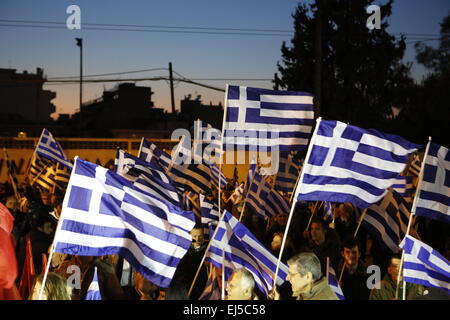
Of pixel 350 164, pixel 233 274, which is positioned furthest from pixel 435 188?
pixel 233 274

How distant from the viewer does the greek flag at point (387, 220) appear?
9289mm

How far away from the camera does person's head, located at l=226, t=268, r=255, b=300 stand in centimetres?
541

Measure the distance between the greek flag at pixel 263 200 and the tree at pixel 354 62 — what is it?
75.7 feet

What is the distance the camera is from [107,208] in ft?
19.6

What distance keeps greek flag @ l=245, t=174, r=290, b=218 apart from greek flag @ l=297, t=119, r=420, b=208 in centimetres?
342

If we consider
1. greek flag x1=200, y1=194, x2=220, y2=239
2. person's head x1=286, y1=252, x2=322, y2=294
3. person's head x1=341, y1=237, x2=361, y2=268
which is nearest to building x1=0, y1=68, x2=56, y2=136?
greek flag x1=200, y1=194, x2=220, y2=239

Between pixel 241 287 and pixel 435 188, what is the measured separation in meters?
3.19

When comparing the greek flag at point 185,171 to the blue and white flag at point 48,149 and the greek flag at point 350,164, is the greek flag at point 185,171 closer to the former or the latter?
the blue and white flag at point 48,149

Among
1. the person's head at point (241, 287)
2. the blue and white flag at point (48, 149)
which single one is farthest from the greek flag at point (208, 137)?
the person's head at point (241, 287)

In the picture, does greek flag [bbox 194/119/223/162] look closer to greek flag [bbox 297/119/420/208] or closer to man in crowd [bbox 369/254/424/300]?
greek flag [bbox 297/119/420/208]

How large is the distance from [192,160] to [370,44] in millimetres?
25028
